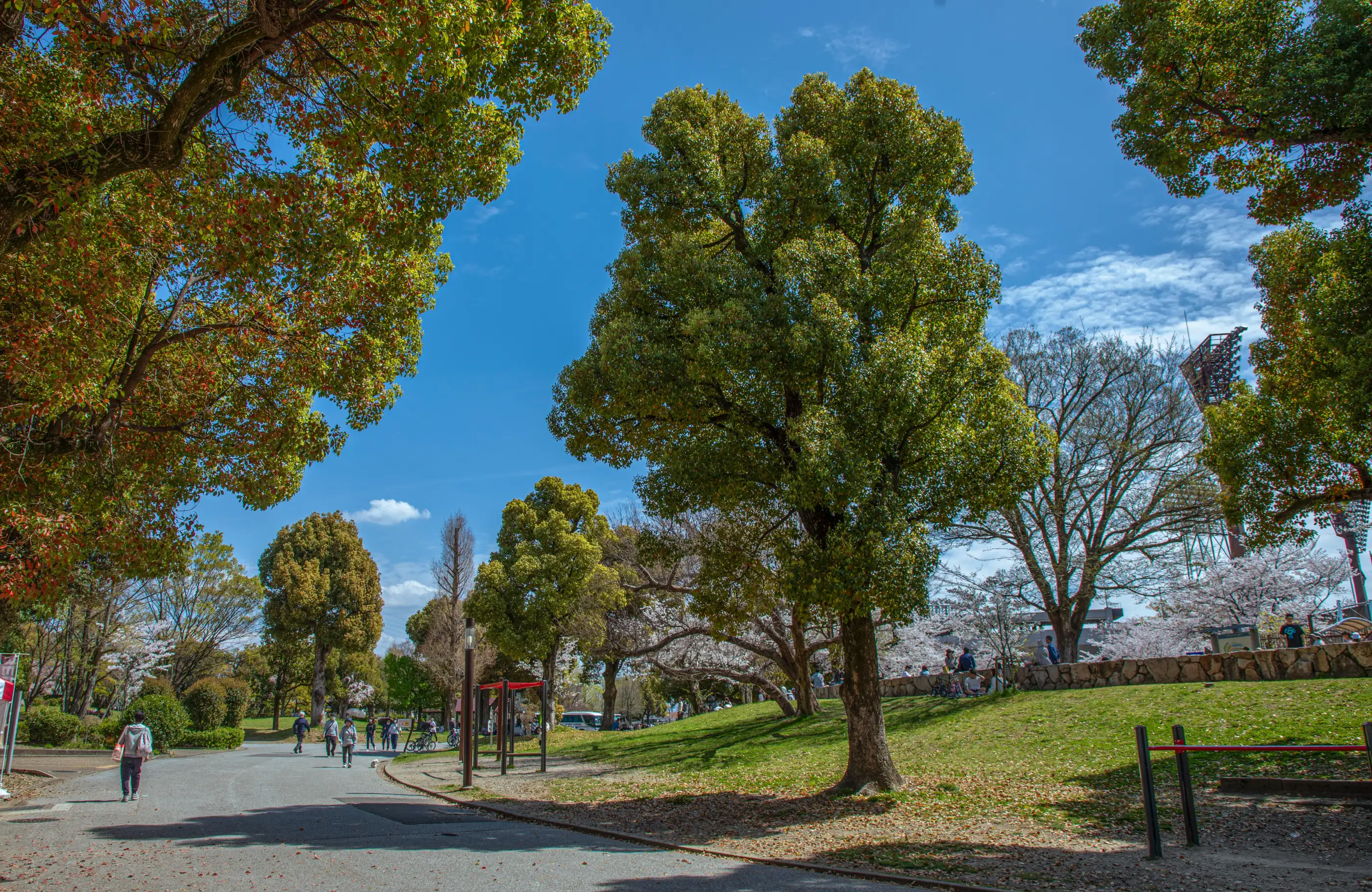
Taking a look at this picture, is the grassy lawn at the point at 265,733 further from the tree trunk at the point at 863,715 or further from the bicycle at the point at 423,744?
the tree trunk at the point at 863,715

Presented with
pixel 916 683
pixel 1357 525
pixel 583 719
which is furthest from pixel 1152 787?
pixel 583 719

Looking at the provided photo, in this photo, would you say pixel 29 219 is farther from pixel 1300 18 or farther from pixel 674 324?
pixel 1300 18

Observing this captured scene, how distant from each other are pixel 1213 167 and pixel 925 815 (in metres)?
8.87

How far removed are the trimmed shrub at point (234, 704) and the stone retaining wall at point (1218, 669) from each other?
105 feet

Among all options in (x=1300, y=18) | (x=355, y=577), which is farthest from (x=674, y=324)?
(x=355, y=577)

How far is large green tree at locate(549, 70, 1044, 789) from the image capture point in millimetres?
9602

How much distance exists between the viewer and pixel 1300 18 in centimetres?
841

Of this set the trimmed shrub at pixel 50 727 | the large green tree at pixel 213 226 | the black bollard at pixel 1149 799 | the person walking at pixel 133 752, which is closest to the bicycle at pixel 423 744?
the trimmed shrub at pixel 50 727

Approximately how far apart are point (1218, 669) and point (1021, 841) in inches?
375

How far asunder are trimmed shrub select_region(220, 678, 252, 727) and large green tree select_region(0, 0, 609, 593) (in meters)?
27.6

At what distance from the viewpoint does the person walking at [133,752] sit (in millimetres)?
11891

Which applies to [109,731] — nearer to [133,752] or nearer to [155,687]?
[155,687]

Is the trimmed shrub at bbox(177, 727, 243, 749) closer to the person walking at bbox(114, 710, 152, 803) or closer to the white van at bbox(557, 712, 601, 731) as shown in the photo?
the person walking at bbox(114, 710, 152, 803)

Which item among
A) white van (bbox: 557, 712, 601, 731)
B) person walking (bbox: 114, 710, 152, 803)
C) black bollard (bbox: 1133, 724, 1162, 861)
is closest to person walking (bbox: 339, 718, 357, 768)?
person walking (bbox: 114, 710, 152, 803)
